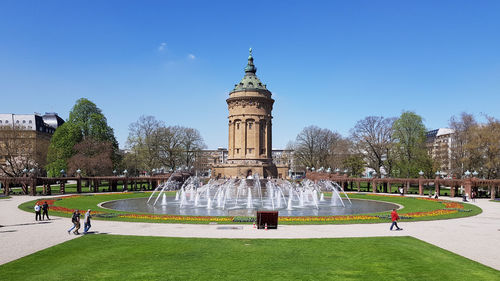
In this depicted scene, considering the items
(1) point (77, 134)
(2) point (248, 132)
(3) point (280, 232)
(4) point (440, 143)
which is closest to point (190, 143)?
(2) point (248, 132)

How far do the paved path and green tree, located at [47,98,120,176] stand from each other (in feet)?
150

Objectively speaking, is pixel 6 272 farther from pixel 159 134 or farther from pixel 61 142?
pixel 159 134

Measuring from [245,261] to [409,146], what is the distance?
2657 inches

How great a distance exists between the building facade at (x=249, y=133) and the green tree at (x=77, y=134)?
947 inches

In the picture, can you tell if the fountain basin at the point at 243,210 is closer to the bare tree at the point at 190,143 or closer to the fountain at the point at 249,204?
the fountain at the point at 249,204

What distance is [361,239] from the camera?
18938 mm

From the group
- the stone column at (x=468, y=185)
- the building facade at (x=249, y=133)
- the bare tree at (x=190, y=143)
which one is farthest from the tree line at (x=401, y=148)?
the bare tree at (x=190, y=143)

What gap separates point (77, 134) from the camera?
71.2 m

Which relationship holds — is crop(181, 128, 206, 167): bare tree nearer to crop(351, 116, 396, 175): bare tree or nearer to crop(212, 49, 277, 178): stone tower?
crop(212, 49, 277, 178): stone tower

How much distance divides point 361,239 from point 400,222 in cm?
786

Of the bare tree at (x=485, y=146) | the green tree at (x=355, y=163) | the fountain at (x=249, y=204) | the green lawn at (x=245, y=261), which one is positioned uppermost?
the bare tree at (x=485, y=146)

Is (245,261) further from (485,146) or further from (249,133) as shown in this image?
(249,133)

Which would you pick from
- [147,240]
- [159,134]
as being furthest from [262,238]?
[159,134]

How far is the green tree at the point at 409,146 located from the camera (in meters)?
70.3
